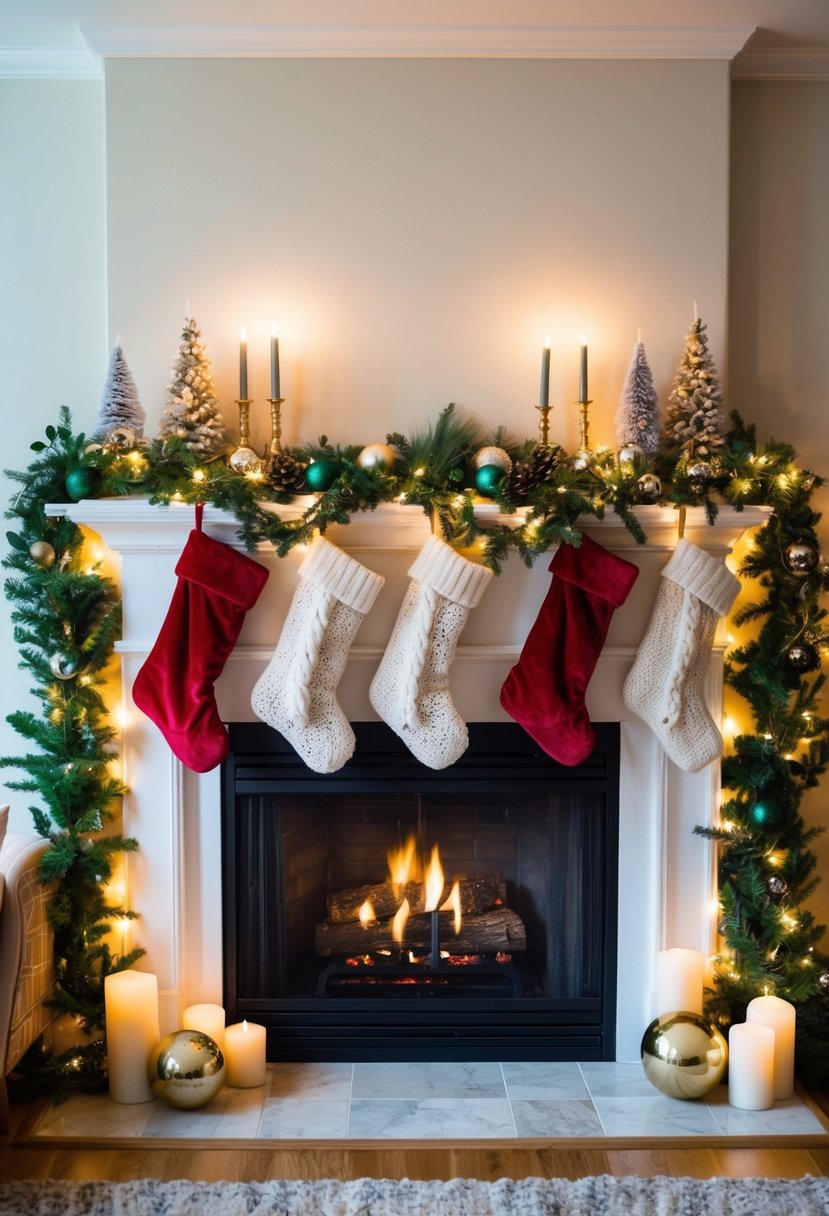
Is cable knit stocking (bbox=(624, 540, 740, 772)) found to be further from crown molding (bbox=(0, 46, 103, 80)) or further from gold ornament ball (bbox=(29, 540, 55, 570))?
crown molding (bbox=(0, 46, 103, 80))

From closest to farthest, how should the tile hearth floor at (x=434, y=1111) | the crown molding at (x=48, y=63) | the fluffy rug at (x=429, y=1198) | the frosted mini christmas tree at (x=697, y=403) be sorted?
the fluffy rug at (x=429, y=1198), the tile hearth floor at (x=434, y=1111), the frosted mini christmas tree at (x=697, y=403), the crown molding at (x=48, y=63)

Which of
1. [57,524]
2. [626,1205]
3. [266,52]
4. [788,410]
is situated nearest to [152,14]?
[266,52]

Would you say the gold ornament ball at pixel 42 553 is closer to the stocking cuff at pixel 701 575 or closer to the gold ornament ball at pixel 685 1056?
the stocking cuff at pixel 701 575

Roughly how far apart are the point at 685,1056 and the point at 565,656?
99 centimetres

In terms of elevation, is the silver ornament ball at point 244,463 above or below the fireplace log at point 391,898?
above

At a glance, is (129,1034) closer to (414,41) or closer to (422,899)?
(422,899)

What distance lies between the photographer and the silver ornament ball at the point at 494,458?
2410 millimetres

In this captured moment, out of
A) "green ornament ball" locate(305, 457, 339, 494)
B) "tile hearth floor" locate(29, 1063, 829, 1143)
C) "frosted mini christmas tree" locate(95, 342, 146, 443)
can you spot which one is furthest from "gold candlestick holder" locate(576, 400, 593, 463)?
"tile hearth floor" locate(29, 1063, 829, 1143)

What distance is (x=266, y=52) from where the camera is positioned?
8.27 feet

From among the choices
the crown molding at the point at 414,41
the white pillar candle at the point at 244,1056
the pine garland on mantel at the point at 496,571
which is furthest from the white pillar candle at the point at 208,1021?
the crown molding at the point at 414,41

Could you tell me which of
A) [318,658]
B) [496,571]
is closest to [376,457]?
[496,571]

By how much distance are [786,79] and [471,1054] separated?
2.69 meters

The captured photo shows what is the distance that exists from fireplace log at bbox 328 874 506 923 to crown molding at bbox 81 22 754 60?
7.05ft

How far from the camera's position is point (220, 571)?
2.37 m
